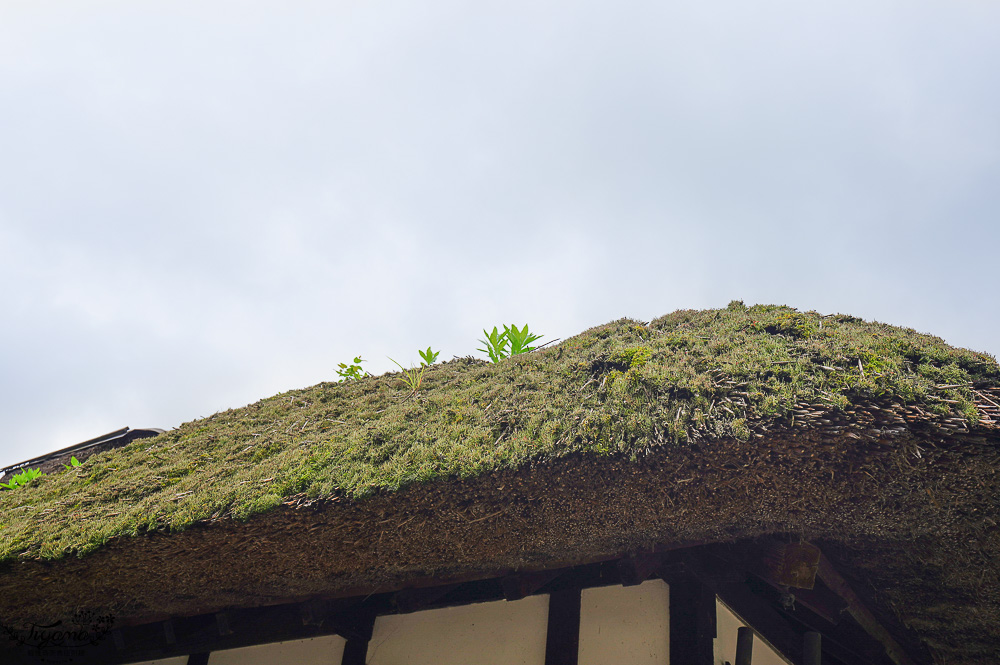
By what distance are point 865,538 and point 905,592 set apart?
0.48m

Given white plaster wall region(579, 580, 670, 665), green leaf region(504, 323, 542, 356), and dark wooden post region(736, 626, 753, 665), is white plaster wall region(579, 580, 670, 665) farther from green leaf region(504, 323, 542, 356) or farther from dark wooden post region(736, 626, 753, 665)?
green leaf region(504, 323, 542, 356)

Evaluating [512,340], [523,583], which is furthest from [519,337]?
[523,583]

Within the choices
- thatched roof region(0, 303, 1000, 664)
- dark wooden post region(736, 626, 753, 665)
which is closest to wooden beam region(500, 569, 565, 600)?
thatched roof region(0, 303, 1000, 664)

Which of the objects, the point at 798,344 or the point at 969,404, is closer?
the point at 969,404

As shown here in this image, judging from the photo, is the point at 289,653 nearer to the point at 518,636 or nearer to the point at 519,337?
the point at 518,636

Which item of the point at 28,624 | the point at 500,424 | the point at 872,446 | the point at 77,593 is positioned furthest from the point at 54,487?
the point at 872,446

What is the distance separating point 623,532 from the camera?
8.30 ft

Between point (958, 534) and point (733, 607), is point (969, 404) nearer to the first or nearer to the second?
point (958, 534)

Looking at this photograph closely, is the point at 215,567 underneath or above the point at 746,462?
underneath

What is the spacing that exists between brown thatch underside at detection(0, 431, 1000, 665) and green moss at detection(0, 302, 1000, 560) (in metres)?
0.10

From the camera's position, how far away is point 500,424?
8.50 ft

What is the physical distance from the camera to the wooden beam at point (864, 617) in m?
2.81

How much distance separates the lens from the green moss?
2215 mm

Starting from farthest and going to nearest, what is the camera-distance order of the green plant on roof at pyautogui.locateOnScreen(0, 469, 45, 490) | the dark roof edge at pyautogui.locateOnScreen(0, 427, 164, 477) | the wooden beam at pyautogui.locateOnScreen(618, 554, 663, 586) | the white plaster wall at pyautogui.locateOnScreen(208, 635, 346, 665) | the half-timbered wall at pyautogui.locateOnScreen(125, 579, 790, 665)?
the dark roof edge at pyautogui.locateOnScreen(0, 427, 164, 477) < the green plant on roof at pyautogui.locateOnScreen(0, 469, 45, 490) < the white plaster wall at pyautogui.locateOnScreen(208, 635, 346, 665) < the half-timbered wall at pyautogui.locateOnScreen(125, 579, 790, 665) < the wooden beam at pyautogui.locateOnScreen(618, 554, 663, 586)
